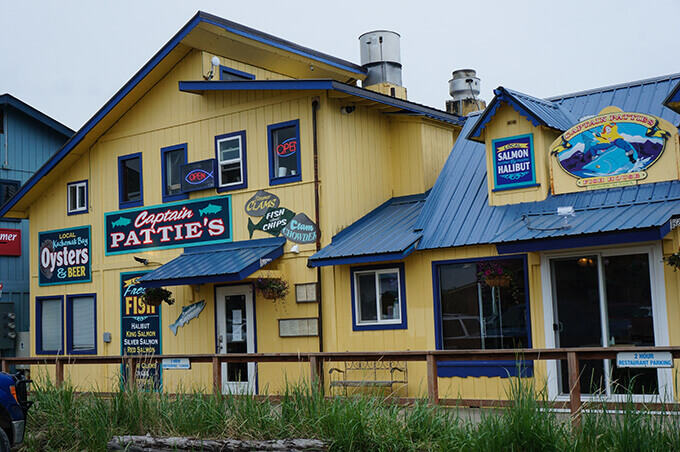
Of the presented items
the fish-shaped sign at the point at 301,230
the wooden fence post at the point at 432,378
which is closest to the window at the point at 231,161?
the fish-shaped sign at the point at 301,230

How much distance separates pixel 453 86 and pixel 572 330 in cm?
1020

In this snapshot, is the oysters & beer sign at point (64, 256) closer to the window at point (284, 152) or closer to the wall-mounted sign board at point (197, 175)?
the wall-mounted sign board at point (197, 175)

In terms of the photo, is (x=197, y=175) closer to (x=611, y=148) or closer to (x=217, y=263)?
(x=217, y=263)

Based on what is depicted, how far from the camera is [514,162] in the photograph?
14.0 m

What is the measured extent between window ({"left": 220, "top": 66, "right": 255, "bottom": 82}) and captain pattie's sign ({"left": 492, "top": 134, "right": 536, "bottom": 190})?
631cm

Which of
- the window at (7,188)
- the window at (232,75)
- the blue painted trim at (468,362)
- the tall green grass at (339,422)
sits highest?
the window at (232,75)

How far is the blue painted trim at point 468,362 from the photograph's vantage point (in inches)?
515

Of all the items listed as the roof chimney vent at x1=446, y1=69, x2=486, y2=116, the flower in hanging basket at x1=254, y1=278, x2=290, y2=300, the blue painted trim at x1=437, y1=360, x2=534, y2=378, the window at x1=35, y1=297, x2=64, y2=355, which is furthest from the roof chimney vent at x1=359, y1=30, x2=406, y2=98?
the window at x1=35, y1=297, x2=64, y2=355

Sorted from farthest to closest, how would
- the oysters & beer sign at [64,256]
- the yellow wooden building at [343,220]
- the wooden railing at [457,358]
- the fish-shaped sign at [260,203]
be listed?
the oysters & beer sign at [64,256]
the fish-shaped sign at [260,203]
the yellow wooden building at [343,220]
the wooden railing at [457,358]

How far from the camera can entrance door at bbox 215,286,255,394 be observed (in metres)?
16.0

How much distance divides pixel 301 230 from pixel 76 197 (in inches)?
267

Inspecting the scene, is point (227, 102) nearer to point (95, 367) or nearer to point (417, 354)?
point (95, 367)

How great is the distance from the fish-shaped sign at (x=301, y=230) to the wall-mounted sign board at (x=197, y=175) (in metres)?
2.11

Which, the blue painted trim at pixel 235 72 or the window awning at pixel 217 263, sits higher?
the blue painted trim at pixel 235 72
